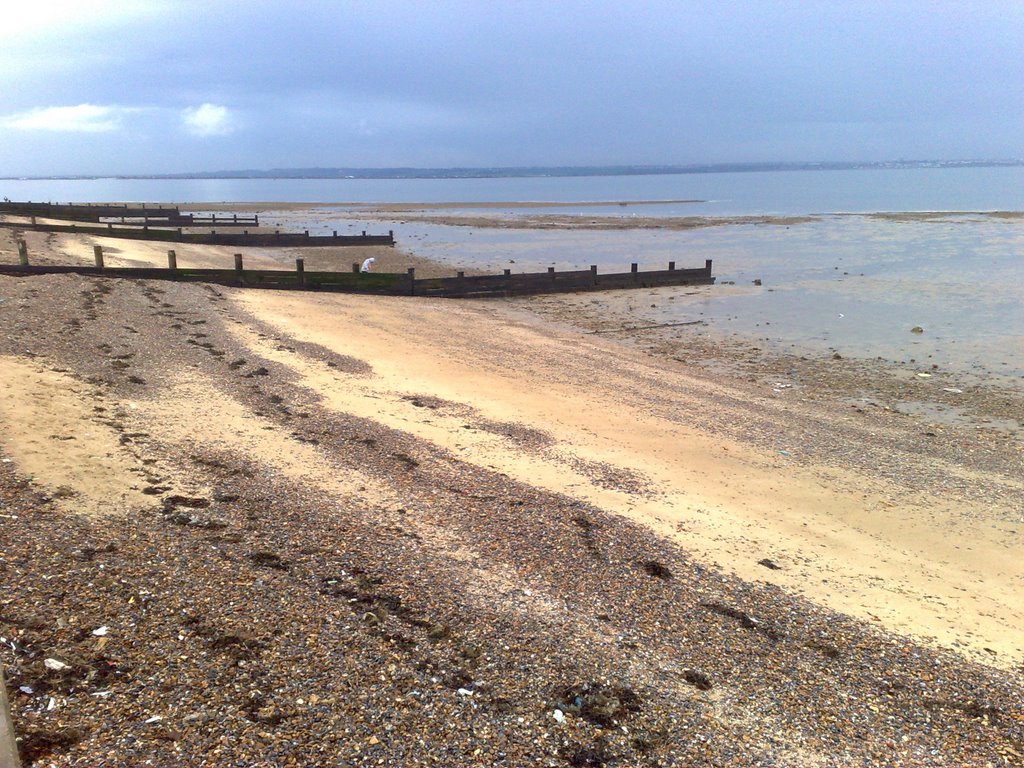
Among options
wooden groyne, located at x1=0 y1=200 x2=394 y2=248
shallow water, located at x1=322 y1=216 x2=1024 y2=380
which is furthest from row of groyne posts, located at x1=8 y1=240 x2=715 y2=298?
wooden groyne, located at x1=0 y1=200 x2=394 y2=248

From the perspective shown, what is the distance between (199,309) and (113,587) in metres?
13.0

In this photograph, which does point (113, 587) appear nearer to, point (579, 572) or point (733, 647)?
point (579, 572)

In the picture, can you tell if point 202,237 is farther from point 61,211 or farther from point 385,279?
point 385,279

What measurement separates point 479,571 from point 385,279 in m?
19.4

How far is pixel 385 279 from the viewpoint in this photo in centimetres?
2411

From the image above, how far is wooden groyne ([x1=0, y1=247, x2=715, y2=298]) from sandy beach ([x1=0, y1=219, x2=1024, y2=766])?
8152 mm

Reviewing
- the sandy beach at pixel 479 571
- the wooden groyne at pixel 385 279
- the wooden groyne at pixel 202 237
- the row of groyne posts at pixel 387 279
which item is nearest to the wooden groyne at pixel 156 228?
the wooden groyne at pixel 202 237

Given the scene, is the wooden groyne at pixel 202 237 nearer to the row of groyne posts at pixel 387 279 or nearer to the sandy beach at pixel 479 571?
the row of groyne posts at pixel 387 279

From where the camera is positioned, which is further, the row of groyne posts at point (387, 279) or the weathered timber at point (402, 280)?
the weathered timber at point (402, 280)

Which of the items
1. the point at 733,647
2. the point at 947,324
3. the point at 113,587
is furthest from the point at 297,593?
the point at 947,324

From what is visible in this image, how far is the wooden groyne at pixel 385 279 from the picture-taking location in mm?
20109

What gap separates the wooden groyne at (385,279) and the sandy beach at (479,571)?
815 cm

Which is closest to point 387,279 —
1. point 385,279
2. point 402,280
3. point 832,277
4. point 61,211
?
point 385,279

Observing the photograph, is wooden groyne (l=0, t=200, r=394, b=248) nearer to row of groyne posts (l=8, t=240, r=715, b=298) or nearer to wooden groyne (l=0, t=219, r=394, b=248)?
wooden groyne (l=0, t=219, r=394, b=248)
